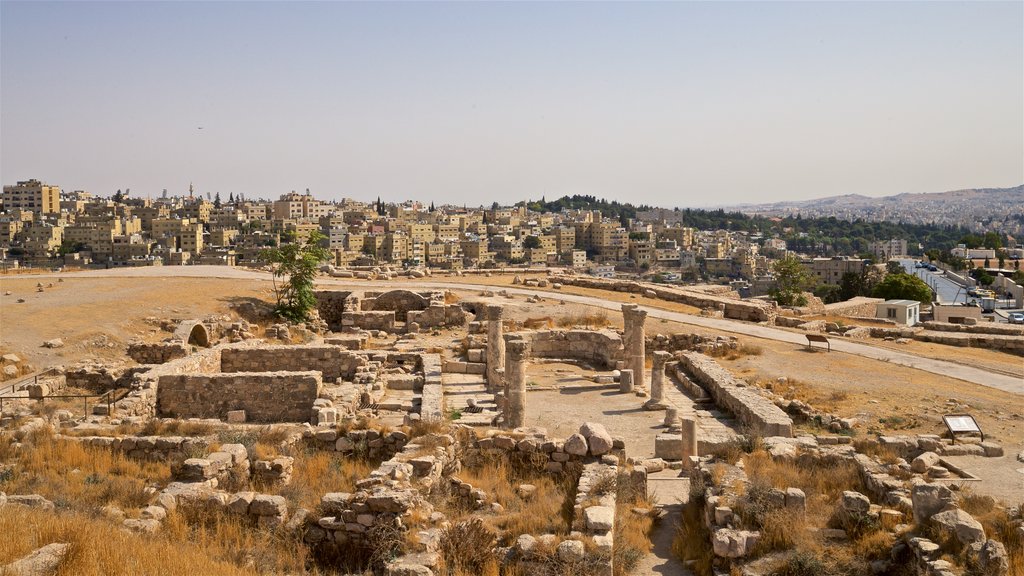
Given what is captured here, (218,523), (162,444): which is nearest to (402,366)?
(162,444)

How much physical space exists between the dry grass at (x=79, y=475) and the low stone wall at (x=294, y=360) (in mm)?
8032

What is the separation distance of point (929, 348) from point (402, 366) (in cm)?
1793

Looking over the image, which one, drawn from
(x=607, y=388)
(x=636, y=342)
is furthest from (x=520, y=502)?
(x=636, y=342)

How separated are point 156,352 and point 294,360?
3.79 metres

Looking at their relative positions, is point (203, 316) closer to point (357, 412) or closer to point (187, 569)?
point (357, 412)

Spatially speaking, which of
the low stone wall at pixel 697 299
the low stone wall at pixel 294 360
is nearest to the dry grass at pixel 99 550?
the low stone wall at pixel 294 360

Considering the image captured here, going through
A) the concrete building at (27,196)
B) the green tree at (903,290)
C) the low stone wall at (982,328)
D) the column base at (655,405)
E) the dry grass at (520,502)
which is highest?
the concrete building at (27,196)

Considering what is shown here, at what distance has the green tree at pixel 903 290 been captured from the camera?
50.0m

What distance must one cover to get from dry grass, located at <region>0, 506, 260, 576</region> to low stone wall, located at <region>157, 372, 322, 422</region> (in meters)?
8.81

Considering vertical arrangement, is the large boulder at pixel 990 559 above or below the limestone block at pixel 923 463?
above

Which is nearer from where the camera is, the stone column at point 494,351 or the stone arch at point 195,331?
the stone column at point 494,351

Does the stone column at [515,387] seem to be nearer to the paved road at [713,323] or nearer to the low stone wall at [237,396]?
the low stone wall at [237,396]

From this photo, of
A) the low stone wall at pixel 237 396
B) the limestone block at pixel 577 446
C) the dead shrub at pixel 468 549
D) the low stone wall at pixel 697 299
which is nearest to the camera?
the dead shrub at pixel 468 549

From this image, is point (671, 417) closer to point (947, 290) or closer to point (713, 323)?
point (713, 323)
